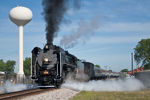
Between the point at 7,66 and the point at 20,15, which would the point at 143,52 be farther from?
the point at 7,66

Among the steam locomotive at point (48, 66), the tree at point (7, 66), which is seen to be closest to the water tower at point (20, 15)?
the steam locomotive at point (48, 66)

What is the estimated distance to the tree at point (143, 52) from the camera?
8207 cm

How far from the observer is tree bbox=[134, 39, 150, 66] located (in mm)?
82075

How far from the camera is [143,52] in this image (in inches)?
3268

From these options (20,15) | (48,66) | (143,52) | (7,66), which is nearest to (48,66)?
(48,66)

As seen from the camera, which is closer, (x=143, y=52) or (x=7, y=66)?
(x=143, y=52)

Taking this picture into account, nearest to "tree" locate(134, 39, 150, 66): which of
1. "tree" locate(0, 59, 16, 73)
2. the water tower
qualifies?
the water tower

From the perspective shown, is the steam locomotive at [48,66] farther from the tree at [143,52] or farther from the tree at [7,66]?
the tree at [7,66]

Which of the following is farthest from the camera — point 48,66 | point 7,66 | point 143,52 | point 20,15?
point 7,66

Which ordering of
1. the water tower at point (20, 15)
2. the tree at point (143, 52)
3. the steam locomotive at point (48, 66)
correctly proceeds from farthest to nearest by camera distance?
the tree at point (143, 52) < the water tower at point (20, 15) < the steam locomotive at point (48, 66)

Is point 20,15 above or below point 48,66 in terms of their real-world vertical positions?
above

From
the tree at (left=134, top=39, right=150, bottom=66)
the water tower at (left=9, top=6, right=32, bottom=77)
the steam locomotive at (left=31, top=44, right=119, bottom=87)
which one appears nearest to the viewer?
the steam locomotive at (left=31, top=44, right=119, bottom=87)

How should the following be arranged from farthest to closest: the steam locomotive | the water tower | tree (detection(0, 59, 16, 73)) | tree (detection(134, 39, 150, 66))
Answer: tree (detection(0, 59, 16, 73))
tree (detection(134, 39, 150, 66))
the water tower
the steam locomotive

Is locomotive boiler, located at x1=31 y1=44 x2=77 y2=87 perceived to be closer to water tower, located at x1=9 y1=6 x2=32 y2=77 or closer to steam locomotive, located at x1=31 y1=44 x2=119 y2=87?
steam locomotive, located at x1=31 y1=44 x2=119 y2=87
